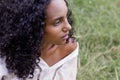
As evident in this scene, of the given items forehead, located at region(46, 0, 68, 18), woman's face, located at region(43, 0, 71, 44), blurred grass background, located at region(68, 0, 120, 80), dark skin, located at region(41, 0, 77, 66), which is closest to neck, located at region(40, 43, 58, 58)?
dark skin, located at region(41, 0, 77, 66)

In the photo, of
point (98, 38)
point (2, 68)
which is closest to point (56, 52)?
point (2, 68)

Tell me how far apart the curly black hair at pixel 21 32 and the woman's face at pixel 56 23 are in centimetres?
3

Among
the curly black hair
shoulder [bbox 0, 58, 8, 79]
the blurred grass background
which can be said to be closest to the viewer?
the curly black hair

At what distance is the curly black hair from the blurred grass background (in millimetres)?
883

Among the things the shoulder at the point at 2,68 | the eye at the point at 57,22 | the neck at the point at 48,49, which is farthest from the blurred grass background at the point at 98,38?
the eye at the point at 57,22

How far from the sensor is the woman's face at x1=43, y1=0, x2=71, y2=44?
1876 millimetres

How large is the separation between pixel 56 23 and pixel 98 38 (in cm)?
138

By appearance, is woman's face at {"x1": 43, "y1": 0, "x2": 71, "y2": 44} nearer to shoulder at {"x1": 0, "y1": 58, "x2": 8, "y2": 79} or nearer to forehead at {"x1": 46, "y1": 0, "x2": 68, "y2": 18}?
forehead at {"x1": 46, "y1": 0, "x2": 68, "y2": 18}

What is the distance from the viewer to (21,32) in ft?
6.28

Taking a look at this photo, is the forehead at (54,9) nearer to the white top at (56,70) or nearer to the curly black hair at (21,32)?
the curly black hair at (21,32)

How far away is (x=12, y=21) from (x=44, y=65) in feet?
1.18

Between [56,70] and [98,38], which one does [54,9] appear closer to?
[56,70]

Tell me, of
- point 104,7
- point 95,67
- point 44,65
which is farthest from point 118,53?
point 44,65

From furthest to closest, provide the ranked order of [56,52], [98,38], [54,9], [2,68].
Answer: [98,38] → [56,52] → [2,68] → [54,9]
